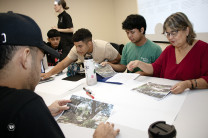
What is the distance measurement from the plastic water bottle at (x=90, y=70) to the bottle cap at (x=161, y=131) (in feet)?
2.93

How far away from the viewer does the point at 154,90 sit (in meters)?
1.09

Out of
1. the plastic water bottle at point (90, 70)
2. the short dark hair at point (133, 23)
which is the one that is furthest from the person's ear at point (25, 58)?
the short dark hair at point (133, 23)

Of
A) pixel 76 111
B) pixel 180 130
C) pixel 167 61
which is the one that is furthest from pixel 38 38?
pixel 167 61

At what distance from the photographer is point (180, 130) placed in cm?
69

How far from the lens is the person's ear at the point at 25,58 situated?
573 mm

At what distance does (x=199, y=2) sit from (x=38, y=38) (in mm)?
2205

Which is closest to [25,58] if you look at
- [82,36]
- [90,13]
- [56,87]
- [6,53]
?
[6,53]

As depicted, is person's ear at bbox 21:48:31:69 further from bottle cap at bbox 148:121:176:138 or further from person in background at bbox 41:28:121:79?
person in background at bbox 41:28:121:79

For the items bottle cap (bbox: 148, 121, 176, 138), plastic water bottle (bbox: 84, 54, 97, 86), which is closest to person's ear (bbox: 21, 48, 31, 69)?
bottle cap (bbox: 148, 121, 176, 138)

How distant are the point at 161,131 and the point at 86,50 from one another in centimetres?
161

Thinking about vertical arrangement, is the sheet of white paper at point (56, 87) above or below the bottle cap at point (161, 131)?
below

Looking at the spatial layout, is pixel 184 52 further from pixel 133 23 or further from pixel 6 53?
pixel 6 53

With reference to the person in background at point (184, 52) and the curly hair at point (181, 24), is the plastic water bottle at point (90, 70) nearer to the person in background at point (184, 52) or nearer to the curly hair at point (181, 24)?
the person in background at point (184, 52)

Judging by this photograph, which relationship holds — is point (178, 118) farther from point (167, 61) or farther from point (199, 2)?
point (199, 2)
